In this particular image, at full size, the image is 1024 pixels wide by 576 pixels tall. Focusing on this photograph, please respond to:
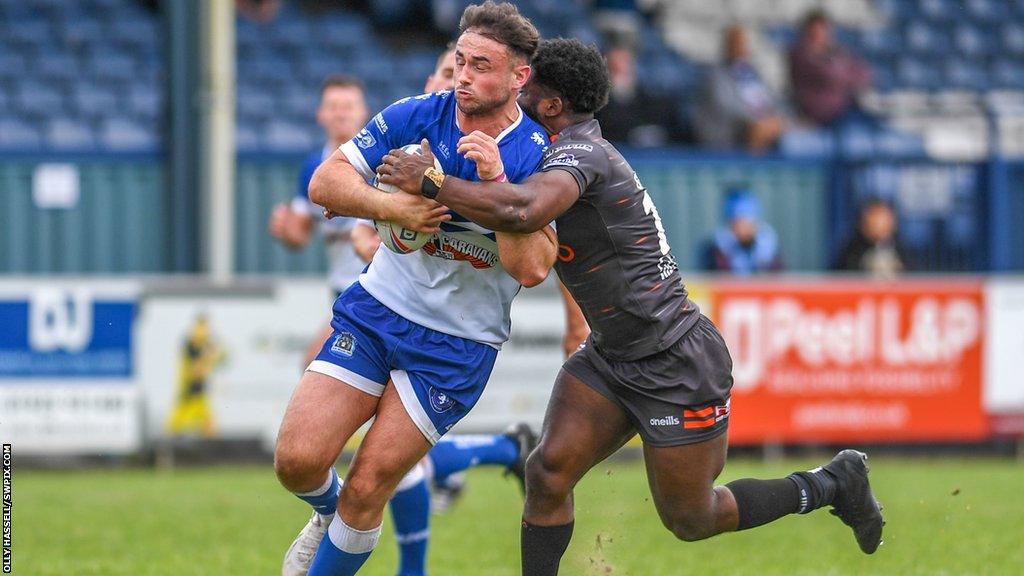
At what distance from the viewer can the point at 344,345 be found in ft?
20.3

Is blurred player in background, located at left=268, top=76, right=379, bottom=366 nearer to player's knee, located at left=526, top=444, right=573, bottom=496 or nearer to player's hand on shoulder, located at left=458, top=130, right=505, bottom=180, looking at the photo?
player's knee, located at left=526, top=444, right=573, bottom=496

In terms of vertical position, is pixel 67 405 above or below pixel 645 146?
below

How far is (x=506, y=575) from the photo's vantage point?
779cm

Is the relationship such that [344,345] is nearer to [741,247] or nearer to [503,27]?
[503,27]

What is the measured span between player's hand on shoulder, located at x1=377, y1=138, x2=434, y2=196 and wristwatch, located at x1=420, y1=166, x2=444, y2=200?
1 cm

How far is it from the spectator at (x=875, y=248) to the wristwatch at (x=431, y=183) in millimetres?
9156

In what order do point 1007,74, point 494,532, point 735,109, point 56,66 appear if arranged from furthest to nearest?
point 1007,74, point 56,66, point 735,109, point 494,532

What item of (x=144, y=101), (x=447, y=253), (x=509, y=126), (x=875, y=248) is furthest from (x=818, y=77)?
(x=447, y=253)

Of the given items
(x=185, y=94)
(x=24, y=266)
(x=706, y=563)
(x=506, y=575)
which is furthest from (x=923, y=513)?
(x=24, y=266)

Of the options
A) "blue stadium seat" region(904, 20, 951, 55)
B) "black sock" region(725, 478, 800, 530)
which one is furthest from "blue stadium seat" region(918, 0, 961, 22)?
"black sock" region(725, 478, 800, 530)

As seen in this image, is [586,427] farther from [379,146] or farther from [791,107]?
[791,107]

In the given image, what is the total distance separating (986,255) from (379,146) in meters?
10.4

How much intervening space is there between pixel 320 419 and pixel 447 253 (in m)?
0.82

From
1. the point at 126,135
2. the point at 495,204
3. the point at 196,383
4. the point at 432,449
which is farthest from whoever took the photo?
the point at 126,135
